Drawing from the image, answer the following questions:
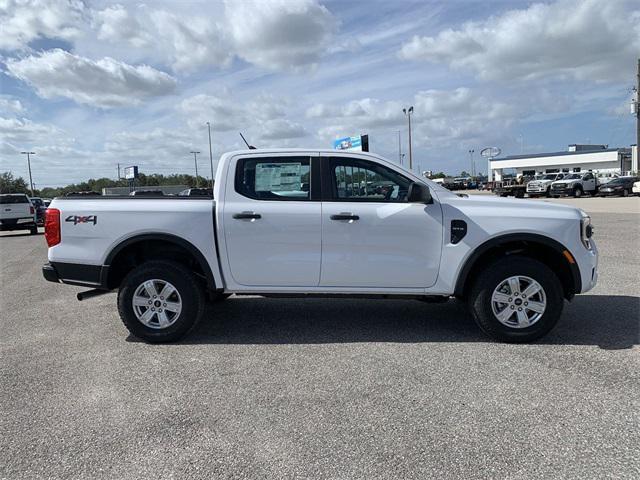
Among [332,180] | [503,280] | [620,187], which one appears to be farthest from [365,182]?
[620,187]

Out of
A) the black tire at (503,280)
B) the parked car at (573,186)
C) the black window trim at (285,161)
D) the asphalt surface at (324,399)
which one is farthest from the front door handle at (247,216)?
the parked car at (573,186)

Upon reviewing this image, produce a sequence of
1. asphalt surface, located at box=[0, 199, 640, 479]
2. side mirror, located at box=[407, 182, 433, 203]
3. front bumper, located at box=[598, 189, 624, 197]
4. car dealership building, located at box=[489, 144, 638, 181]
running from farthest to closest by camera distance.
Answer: car dealership building, located at box=[489, 144, 638, 181] < front bumper, located at box=[598, 189, 624, 197] < side mirror, located at box=[407, 182, 433, 203] < asphalt surface, located at box=[0, 199, 640, 479]

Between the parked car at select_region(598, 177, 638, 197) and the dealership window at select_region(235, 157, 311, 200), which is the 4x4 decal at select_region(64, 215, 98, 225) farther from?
the parked car at select_region(598, 177, 638, 197)

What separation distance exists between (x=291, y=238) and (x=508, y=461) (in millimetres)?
2766

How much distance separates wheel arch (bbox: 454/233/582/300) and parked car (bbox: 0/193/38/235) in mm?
20774

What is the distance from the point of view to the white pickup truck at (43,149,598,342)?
4.81 m

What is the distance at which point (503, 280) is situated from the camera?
15.7 feet

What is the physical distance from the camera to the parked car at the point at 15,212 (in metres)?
20.3

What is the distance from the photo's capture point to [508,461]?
2896 millimetres

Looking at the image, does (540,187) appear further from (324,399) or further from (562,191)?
(324,399)

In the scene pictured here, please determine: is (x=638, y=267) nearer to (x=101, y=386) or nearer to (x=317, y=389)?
(x=317, y=389)

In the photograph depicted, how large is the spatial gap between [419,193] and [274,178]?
57.7 inches

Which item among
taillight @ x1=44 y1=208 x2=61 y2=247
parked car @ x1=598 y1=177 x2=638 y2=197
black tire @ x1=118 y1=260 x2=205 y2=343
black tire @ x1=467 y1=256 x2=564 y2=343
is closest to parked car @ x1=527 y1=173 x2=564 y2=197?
parked car @ x1=598 y1=177 x2=638 y2=197

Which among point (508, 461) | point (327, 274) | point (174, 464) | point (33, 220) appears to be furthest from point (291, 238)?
point (33, 220)
